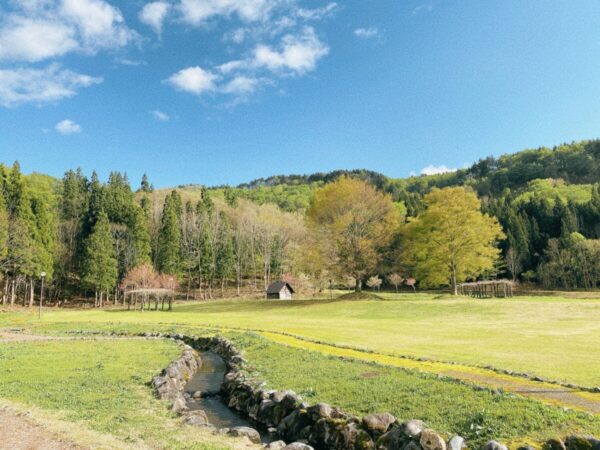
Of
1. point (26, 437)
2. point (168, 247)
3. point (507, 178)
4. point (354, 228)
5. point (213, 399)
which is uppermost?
point (507, 178)

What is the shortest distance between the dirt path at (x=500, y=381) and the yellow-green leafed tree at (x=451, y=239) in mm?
34507

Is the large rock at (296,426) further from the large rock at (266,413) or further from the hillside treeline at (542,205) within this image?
the hillside treeline at (542,205)

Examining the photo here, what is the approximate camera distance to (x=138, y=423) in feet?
29.7

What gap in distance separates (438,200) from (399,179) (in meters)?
→ 138

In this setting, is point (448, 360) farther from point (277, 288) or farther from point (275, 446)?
point (277, 288)

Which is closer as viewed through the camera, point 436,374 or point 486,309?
point 436,374

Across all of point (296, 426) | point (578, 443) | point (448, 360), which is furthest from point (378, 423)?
point (448, 360)

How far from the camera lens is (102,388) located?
12070 mm

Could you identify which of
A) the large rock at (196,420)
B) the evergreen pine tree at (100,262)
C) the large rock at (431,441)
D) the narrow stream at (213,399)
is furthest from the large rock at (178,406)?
the evergreen pine tree at (100,262)

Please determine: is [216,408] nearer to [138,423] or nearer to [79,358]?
[138,423]

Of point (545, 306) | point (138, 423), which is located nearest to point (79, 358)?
point (138, 423)

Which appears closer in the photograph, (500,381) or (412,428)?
(412,428)

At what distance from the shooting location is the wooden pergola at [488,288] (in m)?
52.2

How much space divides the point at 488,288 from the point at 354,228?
2386 centimetres
